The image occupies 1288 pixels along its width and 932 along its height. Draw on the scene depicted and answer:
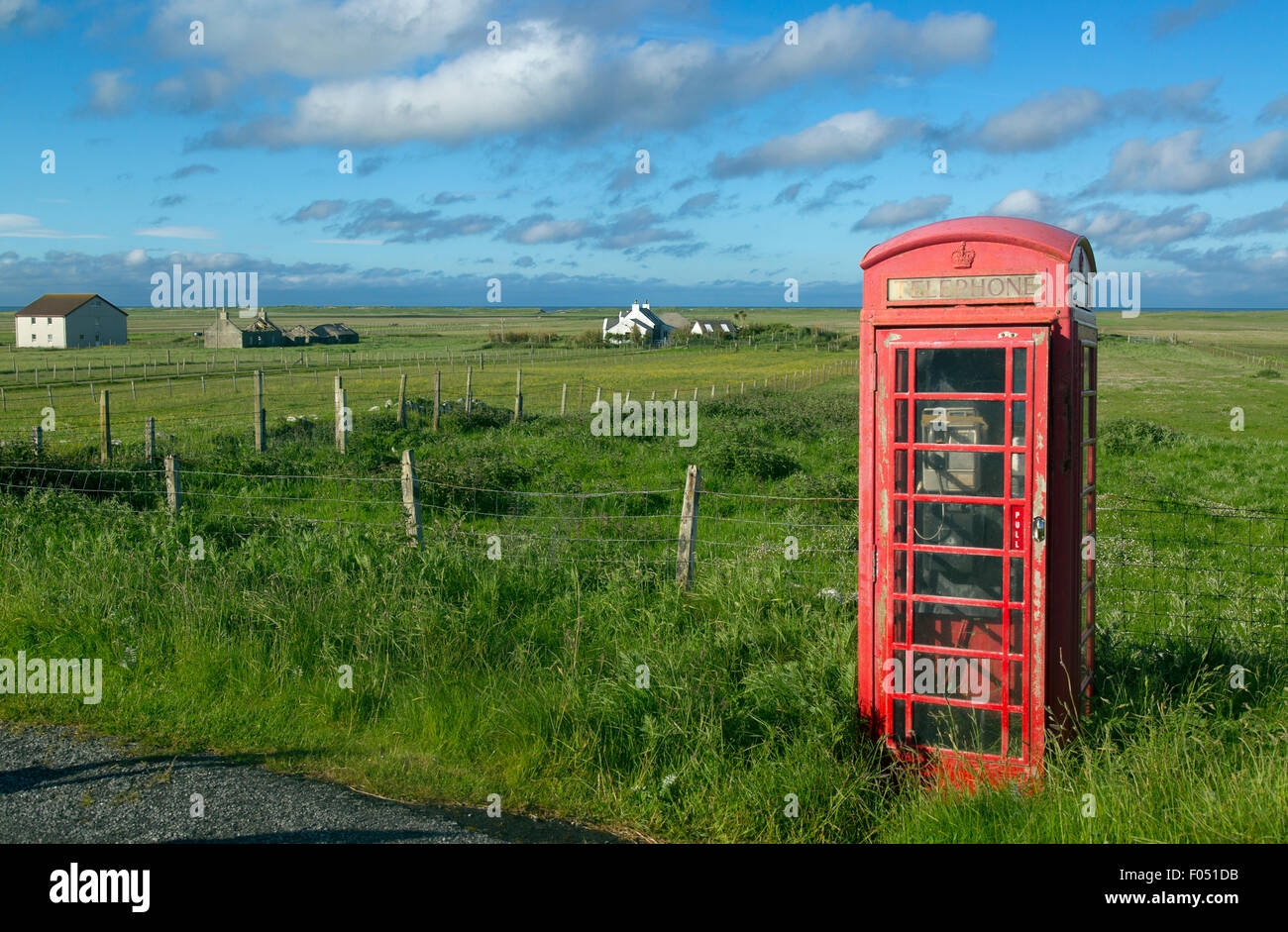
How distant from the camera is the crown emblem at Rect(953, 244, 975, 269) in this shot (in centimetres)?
481

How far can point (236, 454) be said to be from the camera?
1731 cm

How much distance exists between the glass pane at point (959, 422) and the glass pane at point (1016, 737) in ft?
4.60

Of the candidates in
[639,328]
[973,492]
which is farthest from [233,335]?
[973,492]

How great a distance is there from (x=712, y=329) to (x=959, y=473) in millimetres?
98289

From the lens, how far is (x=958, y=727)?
503 cm

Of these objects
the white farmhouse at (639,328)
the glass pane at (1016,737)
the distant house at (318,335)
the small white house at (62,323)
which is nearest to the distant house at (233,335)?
the distant house at (318,335)

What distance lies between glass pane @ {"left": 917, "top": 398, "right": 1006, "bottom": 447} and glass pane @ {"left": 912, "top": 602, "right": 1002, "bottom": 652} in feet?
2.86

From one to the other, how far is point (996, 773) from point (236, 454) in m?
15.5

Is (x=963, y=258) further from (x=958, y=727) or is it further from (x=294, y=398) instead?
(x=294, y=398)

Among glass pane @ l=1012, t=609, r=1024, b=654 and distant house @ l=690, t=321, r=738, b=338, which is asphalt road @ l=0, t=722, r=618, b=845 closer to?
glass pane @ l=1012, t=609, r=1024, b=654

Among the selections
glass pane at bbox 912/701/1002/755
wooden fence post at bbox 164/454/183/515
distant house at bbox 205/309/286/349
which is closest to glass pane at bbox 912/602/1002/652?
glass pane at bbox 912/701/1002/755

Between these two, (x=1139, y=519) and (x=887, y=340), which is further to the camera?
(x=1139, y=519)

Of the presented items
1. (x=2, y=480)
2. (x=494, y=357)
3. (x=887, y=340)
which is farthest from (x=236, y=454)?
(x=494, y=357)

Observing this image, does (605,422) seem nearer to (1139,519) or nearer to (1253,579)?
(1139,519)
